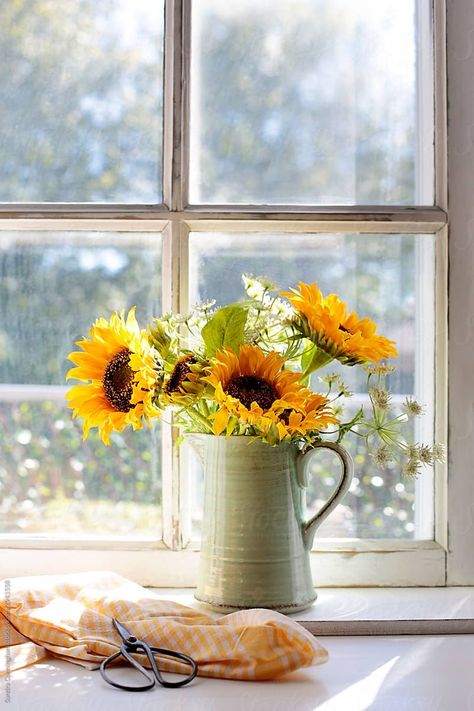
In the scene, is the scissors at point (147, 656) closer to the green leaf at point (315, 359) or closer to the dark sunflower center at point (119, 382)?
the dark sunflower center at point (119, 382)

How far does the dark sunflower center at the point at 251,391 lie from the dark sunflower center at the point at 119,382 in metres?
0.13

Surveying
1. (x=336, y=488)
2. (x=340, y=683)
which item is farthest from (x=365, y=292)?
(x=340, y=683)

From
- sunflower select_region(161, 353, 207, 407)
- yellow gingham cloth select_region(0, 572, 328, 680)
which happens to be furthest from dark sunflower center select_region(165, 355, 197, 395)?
yellow gingham cloth select_region(0, 572, 328, 680)

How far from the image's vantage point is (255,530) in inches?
38.4

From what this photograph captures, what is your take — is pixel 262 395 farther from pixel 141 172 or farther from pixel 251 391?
pixel 141 172

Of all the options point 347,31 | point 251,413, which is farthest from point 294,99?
point 251,413

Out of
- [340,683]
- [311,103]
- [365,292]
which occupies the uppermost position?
[311,103]

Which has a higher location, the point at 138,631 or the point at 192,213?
the point at 192,213

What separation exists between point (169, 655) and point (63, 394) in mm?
459

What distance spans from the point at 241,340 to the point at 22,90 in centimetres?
54

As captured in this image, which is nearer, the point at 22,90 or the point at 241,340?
the point at 241,340

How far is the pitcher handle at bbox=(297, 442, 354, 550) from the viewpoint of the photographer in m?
1.01

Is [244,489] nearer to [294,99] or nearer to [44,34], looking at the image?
[294,99]

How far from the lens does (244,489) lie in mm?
983
